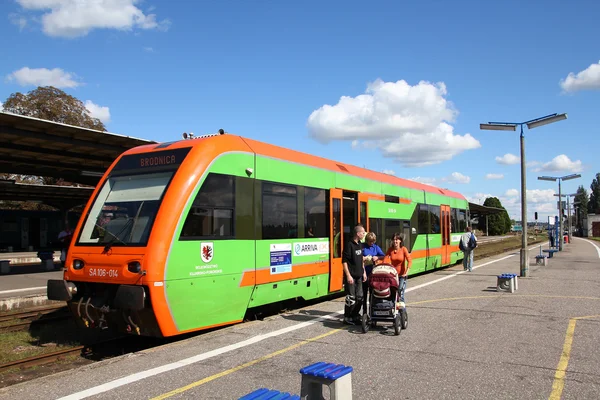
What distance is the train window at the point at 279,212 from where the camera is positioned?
898cm

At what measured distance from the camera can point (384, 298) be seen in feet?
26.4

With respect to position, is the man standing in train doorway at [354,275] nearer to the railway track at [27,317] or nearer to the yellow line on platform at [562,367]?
the yellow line on platform at [562,367]

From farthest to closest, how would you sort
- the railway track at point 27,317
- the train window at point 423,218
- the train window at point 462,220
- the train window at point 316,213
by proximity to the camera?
the train window at point 462,220 → the train window at point 423,218 → the train window at point 316,213 → the railway track at point 27,317

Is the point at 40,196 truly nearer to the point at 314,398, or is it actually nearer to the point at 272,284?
the point at 272,284

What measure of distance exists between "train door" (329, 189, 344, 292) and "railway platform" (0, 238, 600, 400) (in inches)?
42.2

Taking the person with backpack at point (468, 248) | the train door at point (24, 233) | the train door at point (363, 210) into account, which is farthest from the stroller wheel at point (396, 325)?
the train door at point (24, 233)

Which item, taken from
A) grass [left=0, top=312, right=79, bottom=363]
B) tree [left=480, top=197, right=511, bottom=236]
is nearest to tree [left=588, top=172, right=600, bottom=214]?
tree [left=480, top=197, right=511, bottom=236]

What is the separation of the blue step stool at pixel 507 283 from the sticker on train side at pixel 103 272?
968 centimetres

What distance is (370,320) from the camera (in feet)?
26.7

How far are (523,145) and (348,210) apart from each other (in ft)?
27.8

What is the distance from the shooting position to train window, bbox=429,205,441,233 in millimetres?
18562

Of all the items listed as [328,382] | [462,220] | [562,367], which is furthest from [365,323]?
[462,220]

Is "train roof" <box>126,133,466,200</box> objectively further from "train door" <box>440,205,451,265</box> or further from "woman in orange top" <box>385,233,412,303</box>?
"train door" <box>440,205,451,265</box>

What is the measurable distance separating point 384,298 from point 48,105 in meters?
44.5
